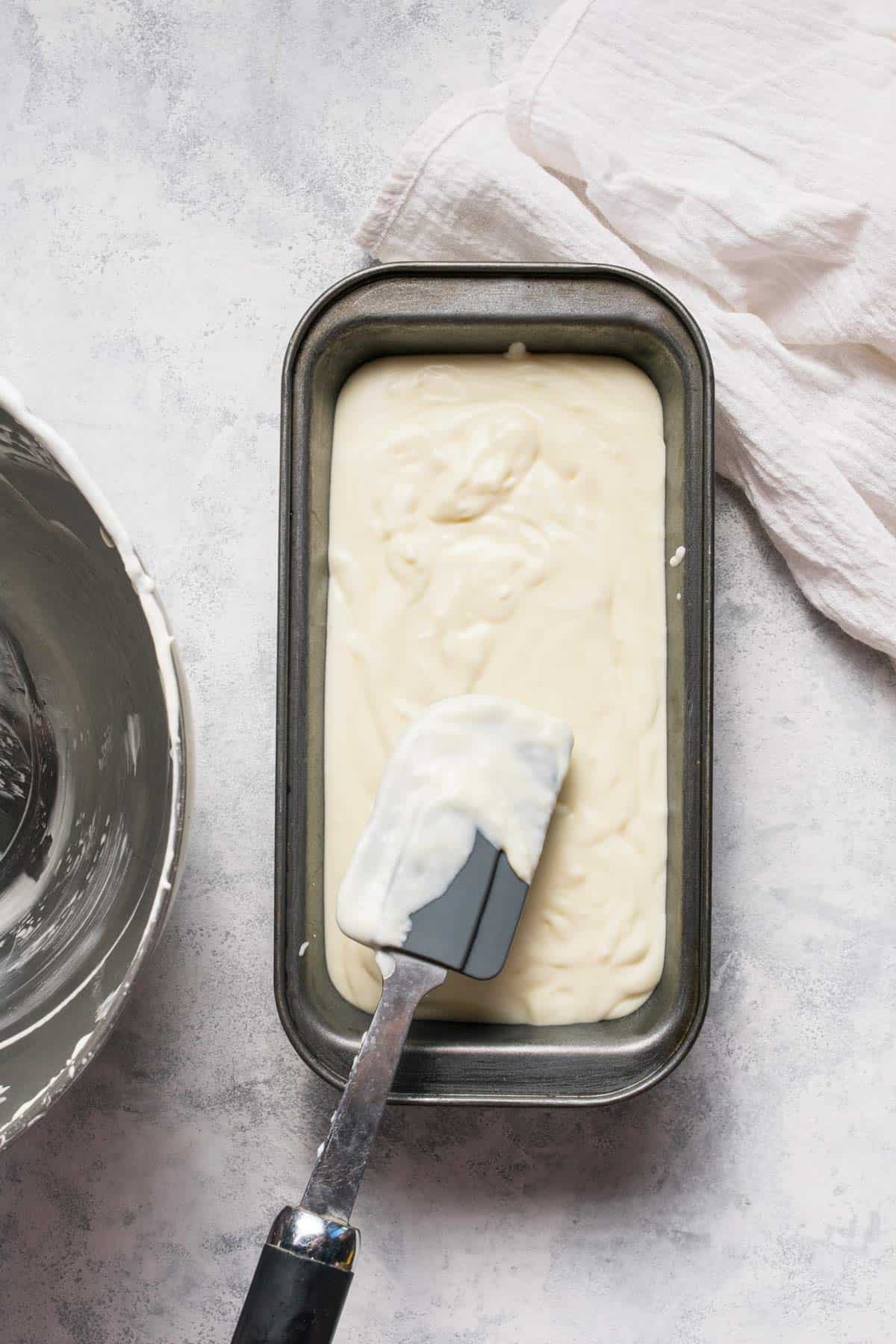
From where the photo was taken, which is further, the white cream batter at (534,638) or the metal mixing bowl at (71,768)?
the white cream batter at (534,638)

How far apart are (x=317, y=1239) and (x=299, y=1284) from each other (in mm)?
33

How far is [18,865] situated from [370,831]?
1.30ft

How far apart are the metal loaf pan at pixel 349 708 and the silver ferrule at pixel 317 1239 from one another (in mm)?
125

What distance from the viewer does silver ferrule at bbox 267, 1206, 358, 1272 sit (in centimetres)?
87

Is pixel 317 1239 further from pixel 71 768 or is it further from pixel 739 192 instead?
pixel 739 192

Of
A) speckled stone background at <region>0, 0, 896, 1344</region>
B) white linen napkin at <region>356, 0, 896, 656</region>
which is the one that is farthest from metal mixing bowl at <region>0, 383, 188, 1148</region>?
white linen napkin at <region>356, 0, 896, 656</region>

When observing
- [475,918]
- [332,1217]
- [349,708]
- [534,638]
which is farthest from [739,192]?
[332,1217]

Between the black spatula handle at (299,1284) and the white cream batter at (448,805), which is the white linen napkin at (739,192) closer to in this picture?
the white cream batter at (448,805)

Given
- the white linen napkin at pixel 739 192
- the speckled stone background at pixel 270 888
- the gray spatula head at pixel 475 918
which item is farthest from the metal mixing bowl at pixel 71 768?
the white linen napkin at pixel 739 192

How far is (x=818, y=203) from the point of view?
1067 mm

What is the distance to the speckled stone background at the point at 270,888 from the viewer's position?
112 cm

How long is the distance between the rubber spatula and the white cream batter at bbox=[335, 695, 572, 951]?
0.4 inches

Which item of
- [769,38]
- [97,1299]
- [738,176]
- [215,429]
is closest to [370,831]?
[215,429]

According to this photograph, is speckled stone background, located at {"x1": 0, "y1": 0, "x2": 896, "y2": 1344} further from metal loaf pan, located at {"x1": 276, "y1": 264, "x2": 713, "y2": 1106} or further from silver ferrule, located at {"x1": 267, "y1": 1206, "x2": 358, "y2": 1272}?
silver ferrule, located at {"x1": 267, "y1": 1206, "x2": 358, "y2": 1272}
